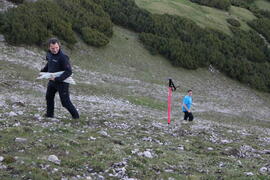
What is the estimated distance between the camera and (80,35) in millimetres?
36562

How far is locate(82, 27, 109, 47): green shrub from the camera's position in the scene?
35.6m

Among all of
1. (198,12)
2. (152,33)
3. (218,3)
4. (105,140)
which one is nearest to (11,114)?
(105,140)

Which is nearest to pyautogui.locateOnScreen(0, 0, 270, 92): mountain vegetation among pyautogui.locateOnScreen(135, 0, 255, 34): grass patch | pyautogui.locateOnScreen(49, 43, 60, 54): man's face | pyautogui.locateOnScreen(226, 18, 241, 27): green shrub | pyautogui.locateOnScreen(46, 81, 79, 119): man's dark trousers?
pyautogui.locateOnScreen(226, 18, 241, 27): green shrub

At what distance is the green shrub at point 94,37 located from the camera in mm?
35625

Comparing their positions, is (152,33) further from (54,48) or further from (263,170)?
(263,170)

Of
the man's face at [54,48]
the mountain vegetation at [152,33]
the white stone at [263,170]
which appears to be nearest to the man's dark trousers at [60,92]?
the man's face at [54,48]

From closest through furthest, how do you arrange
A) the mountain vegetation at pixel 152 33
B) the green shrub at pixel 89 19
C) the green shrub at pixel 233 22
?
the mountain vegetation at pixel 152 33, the green shrub at pixel 89 19, the green shrub at pixel 233 22

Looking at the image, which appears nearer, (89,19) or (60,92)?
(60,92)

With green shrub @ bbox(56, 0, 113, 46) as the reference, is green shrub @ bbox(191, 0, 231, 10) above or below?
above

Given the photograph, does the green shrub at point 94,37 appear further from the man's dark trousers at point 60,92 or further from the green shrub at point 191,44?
the man's dark trousers at point 60,92

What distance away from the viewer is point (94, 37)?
118ft

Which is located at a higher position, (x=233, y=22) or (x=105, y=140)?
(x=233, y=22)

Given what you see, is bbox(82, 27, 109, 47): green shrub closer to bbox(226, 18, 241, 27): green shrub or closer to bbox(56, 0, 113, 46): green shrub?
bbox(56, 0, 113, 46): green shrub

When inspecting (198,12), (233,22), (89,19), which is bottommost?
(89,19)
